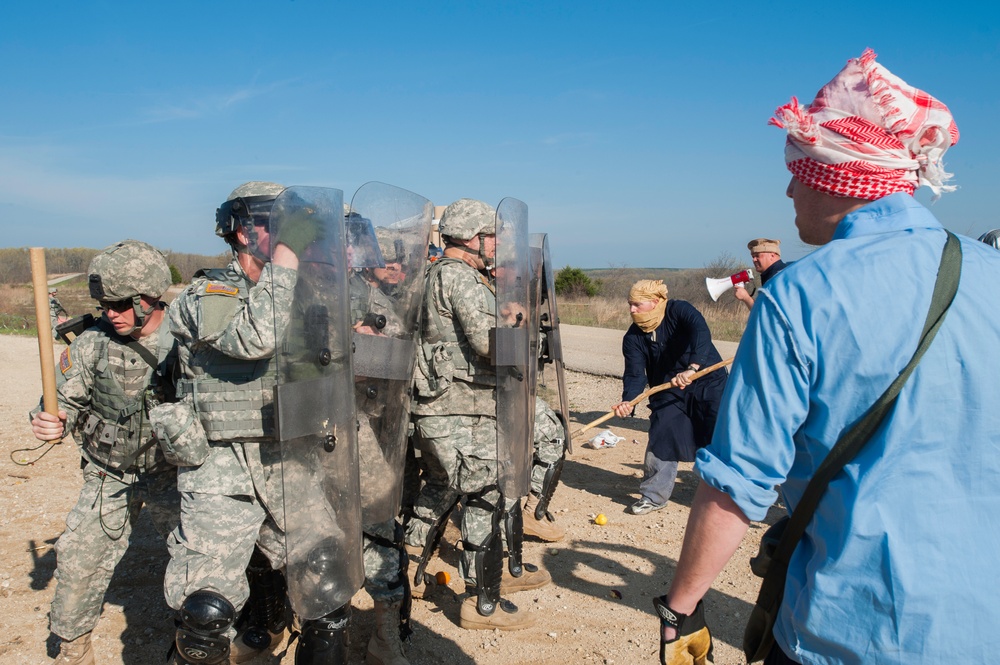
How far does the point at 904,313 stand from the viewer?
1293 millimetres

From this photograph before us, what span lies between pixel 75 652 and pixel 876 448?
10.9ft

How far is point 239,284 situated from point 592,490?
3.88 meters

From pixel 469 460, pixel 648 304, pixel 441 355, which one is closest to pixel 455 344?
pixel 441 355

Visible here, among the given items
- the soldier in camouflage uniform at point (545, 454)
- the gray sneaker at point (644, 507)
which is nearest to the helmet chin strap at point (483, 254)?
the soldier in camouflage uniform at point (545, 454)

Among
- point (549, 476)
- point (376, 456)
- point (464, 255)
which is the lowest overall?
point (549, 476)

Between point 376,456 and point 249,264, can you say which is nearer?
point 249,264

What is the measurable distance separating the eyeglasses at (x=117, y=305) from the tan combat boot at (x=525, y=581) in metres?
2.40

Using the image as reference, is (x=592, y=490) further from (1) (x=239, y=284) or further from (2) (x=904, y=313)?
(2) (x=904, y=313)

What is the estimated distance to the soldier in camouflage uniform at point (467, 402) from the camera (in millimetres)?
3725

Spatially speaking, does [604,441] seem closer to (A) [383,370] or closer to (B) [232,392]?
(A) [383,370]

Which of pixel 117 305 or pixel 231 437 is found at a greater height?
pixel 117 305

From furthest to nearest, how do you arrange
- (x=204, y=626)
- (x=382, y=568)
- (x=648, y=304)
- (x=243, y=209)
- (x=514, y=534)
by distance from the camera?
(x=648, y=304), (x=514, y=534), (x=382, y=568), (x=243, y=209), (x=204, y=626)

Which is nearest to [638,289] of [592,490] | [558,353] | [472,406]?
[558,353]

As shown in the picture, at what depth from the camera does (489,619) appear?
370 cm
